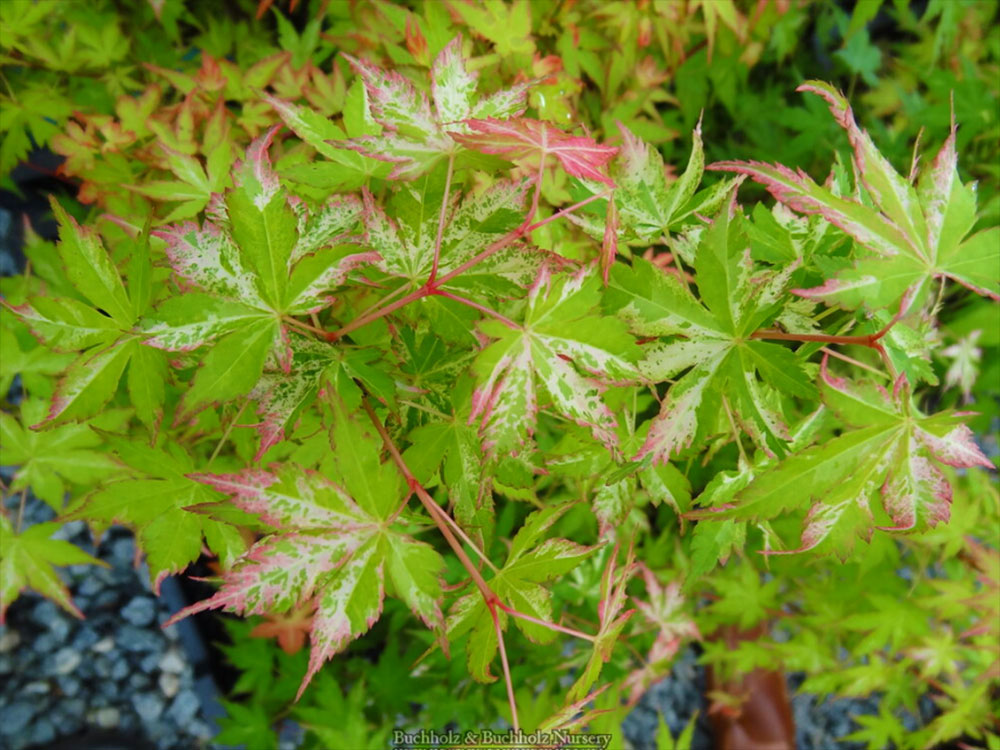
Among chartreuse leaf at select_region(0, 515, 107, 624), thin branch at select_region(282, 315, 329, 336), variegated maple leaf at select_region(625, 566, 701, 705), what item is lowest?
variegated maple leaf at select_region(625, 566, 701, 705)

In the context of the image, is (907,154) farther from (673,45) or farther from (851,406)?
(851,406)

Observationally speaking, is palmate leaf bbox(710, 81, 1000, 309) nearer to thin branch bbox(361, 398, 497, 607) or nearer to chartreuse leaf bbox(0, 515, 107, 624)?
thin branch bbox(361, 398, 497, 607)

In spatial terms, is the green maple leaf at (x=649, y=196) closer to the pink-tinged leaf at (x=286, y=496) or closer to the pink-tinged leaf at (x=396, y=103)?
the pink-tinged leaf at (x=396, y=103)

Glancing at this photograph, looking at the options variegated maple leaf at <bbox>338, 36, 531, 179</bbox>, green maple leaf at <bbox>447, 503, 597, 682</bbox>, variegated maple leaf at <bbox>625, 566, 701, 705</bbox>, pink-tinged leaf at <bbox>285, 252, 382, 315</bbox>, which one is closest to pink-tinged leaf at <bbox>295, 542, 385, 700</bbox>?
green maple leaf at <bbox>447, 503, 597, 682</bbox>

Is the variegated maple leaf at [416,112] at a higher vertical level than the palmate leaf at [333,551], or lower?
higher

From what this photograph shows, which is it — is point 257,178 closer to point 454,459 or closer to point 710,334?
point 454,459

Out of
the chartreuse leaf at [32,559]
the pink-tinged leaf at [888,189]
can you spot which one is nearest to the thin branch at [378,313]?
the pink-tinged leaf at [888,189]

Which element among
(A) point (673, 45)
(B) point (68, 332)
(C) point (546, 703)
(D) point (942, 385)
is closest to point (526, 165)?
(B) point (68, 332)
